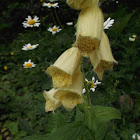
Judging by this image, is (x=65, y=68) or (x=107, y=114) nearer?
(x=65, y=68)

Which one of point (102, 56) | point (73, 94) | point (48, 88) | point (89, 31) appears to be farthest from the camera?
point (48, 88)

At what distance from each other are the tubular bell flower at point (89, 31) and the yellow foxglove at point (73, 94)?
248mm

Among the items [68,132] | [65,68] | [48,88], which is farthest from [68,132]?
[48,88]

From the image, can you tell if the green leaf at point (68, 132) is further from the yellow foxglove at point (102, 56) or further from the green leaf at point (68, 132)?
the yellow foxglove at point (102, 56)

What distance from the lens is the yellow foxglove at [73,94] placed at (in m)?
0.90

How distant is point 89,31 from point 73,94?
402mm

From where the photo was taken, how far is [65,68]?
2.75 ft

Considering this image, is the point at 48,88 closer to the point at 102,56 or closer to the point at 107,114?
the point at 107,114

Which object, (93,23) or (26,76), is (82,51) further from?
(26,76)

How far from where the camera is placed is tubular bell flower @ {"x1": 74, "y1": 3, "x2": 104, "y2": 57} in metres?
0.67

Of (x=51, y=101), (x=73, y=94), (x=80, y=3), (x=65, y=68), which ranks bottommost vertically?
(x=51, y=101)

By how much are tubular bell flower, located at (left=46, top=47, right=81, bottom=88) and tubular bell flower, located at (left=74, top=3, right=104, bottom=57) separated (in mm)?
142

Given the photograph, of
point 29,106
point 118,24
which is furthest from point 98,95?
point 118,24

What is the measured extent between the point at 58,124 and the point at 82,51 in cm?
75
